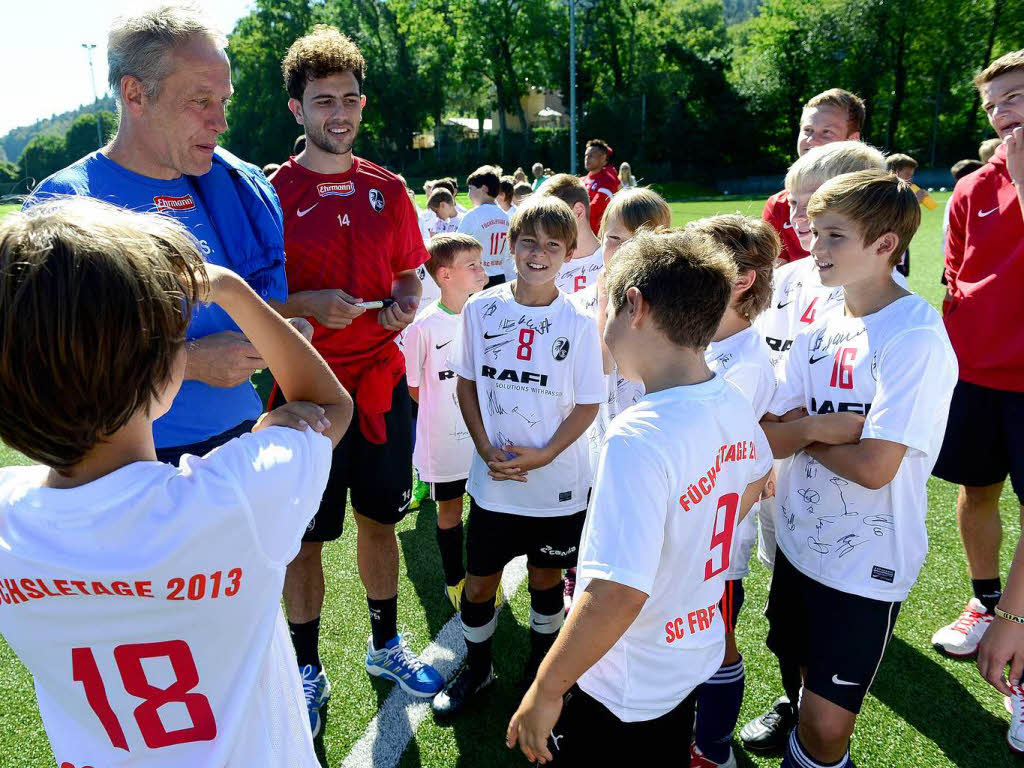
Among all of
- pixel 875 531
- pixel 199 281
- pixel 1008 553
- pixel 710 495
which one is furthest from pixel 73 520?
pixel 1008 553

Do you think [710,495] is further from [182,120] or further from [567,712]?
[182,120]

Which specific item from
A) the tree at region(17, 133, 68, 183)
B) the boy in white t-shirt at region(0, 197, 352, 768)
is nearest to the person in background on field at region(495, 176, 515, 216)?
the boy in white t-shirt at region(0, 197, 352, 768)

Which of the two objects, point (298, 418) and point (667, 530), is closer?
point (298, 418)

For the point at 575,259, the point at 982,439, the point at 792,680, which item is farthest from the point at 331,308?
the point at 982,439

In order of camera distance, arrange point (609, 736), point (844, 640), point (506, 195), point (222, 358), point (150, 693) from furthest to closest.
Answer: point (506, 195)
point (844, 640)
point (222, 358)
point (609, 736)
point (150, 693)

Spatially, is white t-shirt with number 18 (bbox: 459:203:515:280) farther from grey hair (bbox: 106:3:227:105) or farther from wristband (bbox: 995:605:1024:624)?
wristband (bbox: 995:605:1024:624)

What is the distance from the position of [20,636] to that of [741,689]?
7.56 ft

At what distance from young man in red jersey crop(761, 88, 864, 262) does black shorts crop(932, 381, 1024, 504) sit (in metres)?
1.32

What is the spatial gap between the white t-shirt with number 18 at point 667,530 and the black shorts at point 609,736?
0.16ft

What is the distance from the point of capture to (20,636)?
3.86ft

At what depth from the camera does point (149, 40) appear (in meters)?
2.07

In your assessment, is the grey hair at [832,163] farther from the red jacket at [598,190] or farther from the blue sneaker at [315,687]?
the red jacket at [598,190]

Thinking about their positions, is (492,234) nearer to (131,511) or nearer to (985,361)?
(985,361)

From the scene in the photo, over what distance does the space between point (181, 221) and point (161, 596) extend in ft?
4.82
